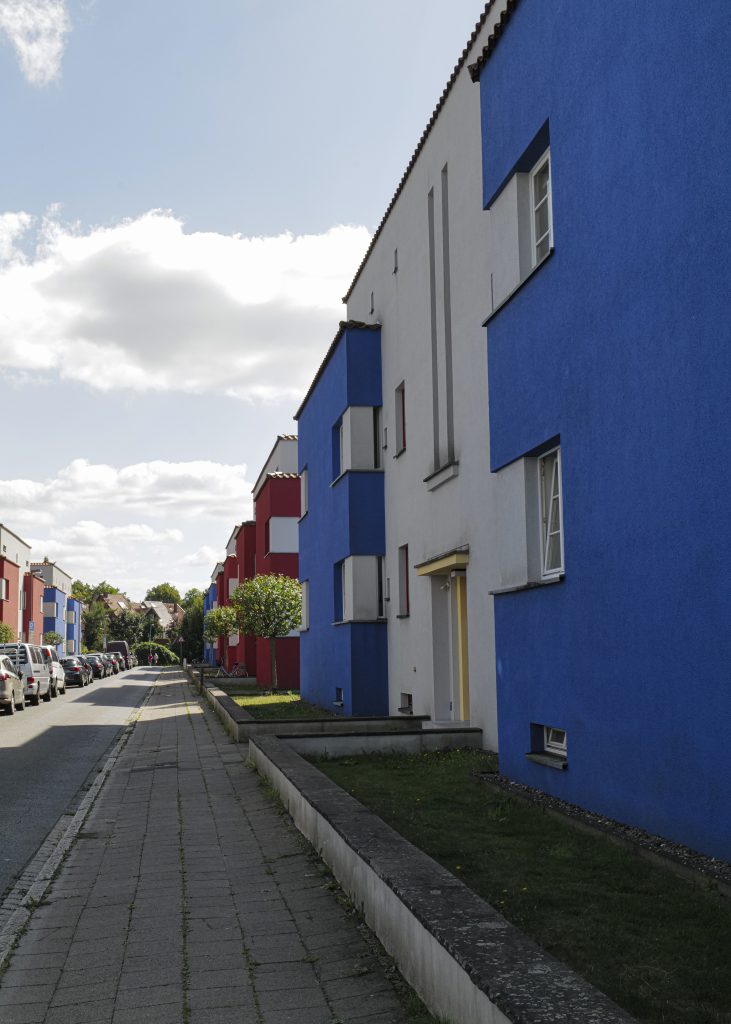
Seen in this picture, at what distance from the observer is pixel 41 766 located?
1427 centimetres

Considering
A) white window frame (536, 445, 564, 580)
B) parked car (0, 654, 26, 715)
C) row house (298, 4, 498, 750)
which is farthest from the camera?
parked car (0, 654, 26, 715)

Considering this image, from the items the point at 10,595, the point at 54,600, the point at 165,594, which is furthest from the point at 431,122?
the point at 165,594

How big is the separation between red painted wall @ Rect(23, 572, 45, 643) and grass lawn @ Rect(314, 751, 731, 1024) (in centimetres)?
7125

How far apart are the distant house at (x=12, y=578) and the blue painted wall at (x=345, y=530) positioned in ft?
152

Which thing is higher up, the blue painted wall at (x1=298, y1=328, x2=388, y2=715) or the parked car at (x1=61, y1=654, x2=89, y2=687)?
the blue painted wall at (x1=298, y1=328, x2=388, y2=715)

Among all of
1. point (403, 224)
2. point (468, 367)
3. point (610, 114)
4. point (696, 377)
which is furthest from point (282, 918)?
point (403, 224)

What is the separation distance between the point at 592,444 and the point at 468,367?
5.85 m

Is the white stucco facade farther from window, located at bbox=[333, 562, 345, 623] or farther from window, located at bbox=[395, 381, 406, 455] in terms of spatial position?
window, located at bbox=[333, 562, 345, 623]

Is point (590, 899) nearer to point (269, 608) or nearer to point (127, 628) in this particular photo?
point (269, 608)

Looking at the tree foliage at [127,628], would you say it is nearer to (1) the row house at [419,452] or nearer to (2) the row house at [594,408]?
(1) the row house at [419,452]

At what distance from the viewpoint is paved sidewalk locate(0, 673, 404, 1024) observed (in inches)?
163

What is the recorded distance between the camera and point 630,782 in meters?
6.61

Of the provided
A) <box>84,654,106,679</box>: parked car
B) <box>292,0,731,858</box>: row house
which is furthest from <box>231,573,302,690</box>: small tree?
<box>84,654,106,679</box>: parked car

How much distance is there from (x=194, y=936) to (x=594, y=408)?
4.38 meters
